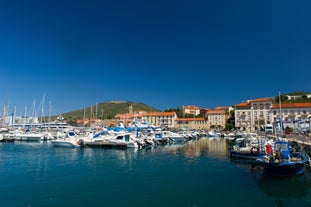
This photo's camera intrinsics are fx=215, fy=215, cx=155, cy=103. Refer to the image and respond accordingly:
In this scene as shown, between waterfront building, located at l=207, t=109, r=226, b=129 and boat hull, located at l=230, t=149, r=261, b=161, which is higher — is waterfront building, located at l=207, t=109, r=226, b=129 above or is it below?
above

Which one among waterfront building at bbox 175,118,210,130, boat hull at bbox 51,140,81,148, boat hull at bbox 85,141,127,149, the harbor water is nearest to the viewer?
the harbor water

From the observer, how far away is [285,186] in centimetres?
1772

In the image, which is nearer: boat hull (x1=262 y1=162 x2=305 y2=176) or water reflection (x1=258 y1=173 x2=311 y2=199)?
water reflection (x1=258 y1=173 x2=311 y2=199)

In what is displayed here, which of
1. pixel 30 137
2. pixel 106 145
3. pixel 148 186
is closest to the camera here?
pixel 148 186

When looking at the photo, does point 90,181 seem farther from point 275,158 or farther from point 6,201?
point 275,158

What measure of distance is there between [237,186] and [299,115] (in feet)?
308

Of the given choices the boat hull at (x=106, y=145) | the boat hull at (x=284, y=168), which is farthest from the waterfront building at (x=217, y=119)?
the boat hull at (x=284, y=168)

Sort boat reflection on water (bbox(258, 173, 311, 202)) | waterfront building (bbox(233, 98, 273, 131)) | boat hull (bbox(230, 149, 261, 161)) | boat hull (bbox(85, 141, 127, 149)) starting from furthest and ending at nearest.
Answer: waterfront building (bbox(233, 98, 273, 131))
boat hull (bbox(85, 141, 127, 149))
boat hull (bbox(230, 149, 261, 161))
boat reflection on water (bbox(258, 173, 311, 202))

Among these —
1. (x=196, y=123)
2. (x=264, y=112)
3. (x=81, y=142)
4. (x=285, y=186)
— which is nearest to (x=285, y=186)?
(x=285, y=186)

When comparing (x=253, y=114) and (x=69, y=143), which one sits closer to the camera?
(x=69, y=143)

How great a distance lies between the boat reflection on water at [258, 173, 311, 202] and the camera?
52.4ft

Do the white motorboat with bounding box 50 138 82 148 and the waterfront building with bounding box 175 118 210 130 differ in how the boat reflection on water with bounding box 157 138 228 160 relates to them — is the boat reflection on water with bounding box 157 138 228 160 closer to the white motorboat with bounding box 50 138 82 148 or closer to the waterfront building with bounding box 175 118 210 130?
the white motorboat with bounding box 50 138 82 148

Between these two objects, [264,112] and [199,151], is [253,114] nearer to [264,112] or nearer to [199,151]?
[264,112]

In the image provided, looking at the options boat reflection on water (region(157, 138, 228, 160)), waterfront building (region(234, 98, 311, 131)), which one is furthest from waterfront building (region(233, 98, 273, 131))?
boat reflection on water (region(157, 138, 228, 160))
